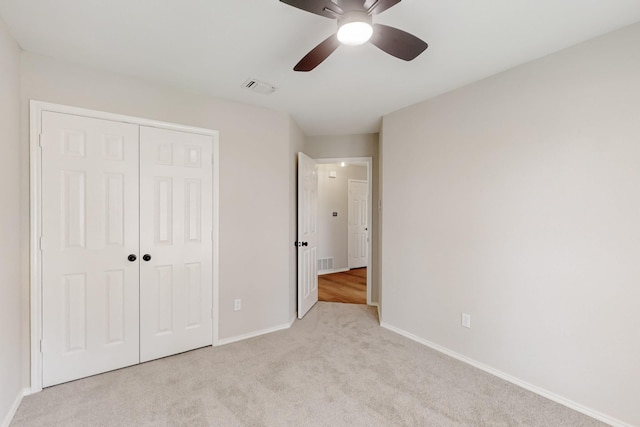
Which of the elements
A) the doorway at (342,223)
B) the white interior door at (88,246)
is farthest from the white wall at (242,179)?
the doorway at (342,223)

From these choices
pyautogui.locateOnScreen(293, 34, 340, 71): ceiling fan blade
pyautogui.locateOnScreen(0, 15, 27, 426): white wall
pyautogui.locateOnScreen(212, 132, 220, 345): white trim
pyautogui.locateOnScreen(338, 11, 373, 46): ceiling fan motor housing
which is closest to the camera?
pyautogui.locateOnScreen(338, 11, 373, 46): ceiling fan motor housing

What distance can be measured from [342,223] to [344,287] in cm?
174

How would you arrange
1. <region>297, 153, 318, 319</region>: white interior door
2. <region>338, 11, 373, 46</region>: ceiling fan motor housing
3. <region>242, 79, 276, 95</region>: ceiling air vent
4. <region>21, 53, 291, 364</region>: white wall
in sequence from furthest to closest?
1. <region>297, 153, 318, 319</region>: white interior door
2. <region>242, 79, 276, 95</region>: ceiling air vent
3. <region>21, 53, 291, 364</region>: white wall
4. <region>338, 11, 373, 46</region>: ceiling fan motor housing

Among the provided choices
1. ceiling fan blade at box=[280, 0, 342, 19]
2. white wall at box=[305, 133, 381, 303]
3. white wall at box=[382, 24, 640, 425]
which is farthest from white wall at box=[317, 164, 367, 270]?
ceiling fan blade at box=[280, 0, 342, 19]

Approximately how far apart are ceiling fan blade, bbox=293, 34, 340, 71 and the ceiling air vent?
2.98 feet

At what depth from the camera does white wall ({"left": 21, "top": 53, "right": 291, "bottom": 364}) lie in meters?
2.41

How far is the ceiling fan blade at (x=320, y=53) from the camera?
1.52 metres

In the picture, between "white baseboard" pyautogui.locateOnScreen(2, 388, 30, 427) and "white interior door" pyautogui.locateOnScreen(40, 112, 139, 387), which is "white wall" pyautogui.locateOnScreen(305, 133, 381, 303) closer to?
"white interior door" pyautogui.locateOnScreen(40, 112, 139, 387)

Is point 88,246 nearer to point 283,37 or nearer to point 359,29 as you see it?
point 283,37

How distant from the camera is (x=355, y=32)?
1.42 meters

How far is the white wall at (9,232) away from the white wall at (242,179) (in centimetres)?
39

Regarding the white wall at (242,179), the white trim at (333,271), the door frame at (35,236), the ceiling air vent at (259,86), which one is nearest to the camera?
the door frame at (35,236)

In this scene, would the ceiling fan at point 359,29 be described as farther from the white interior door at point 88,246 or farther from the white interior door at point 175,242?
the white interior door at point 88,246

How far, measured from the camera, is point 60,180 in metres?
2.20
